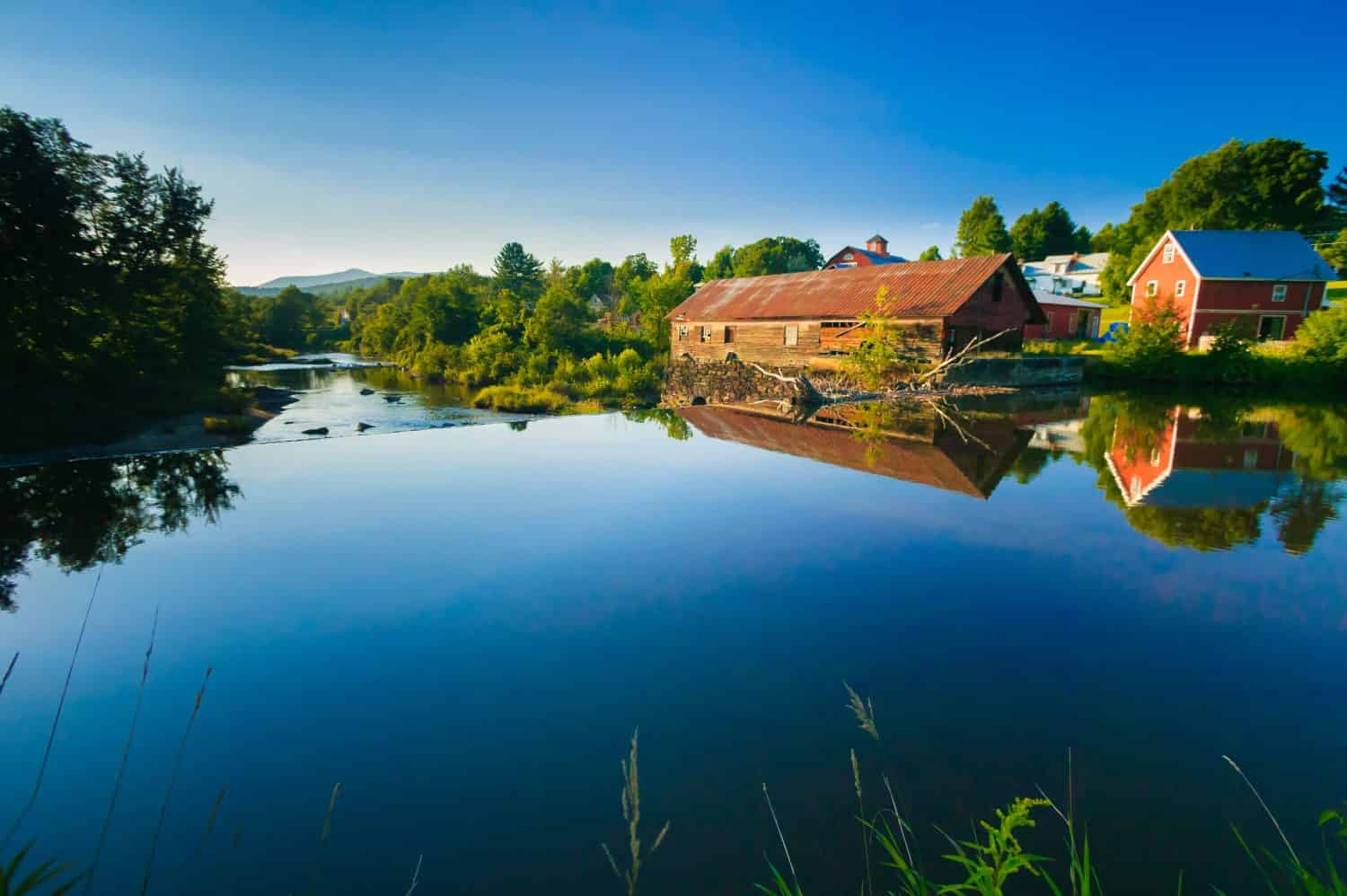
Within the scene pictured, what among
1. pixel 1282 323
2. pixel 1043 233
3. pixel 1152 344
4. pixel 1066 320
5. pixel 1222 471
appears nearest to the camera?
pixel 1222 471

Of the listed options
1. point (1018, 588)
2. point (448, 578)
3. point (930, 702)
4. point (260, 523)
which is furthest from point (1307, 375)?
point (260, 523)

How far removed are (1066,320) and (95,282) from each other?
5392 centimetres

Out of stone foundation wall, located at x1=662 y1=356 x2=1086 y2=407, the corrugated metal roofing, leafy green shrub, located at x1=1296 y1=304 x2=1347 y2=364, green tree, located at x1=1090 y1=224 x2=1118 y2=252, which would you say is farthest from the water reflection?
green tree, located at x1=1090 y1=224 x2=1118 y2=252

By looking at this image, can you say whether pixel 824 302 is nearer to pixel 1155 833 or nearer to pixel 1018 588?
pixel 1018 588

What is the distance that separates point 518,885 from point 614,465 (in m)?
9.11

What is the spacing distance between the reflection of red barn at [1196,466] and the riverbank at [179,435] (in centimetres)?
2127

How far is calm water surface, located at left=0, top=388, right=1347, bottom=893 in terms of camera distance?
307 cm

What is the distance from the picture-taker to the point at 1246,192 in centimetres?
5103

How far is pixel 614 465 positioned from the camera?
11.7 m

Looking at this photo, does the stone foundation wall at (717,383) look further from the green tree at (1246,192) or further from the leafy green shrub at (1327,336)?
the green tree at (1246,192)

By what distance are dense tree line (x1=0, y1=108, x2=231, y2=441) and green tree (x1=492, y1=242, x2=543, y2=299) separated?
223 feet

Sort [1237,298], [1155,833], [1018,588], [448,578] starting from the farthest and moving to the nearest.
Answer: [1237,298] < [448,578] < [1018,588] < [1155,833]

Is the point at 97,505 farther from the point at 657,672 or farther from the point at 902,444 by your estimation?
the point at 902,444

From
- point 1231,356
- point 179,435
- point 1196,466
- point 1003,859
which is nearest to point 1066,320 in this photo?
point 1231,356
